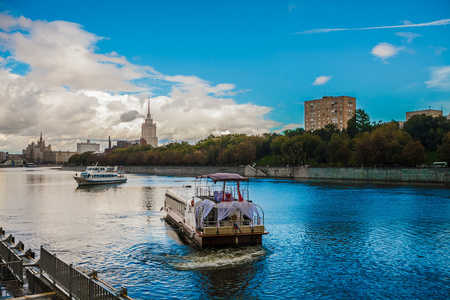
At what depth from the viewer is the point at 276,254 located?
97.6 feet

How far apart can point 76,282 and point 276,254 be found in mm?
18482

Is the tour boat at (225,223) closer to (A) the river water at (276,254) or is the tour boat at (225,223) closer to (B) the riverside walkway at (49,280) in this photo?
(A) the river water at (276,254)

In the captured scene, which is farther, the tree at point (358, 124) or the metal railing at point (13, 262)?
the tree at point (358, 124)

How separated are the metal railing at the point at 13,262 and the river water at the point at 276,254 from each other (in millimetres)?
6120

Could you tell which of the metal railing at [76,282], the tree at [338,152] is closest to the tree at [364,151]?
the tree at [338,152]

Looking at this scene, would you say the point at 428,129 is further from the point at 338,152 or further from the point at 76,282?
the point at 76,282

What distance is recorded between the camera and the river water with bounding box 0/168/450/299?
2233 cm

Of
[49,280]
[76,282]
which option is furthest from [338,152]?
[76,282]

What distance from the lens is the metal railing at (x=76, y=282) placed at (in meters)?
13.0

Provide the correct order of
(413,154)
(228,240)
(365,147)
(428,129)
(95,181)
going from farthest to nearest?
(428,129)
(365,147)
(95,181)
(413,154)
(228,240)

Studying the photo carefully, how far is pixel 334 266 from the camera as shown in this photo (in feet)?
87.6

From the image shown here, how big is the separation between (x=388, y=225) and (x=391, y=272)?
18014mm

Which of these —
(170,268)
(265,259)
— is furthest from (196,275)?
(265,259)

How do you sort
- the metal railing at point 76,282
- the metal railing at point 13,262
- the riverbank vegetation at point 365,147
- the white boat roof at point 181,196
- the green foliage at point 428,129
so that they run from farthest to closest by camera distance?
the green foliage at point 428,129, the riverbank vegetation at point 365,147, the white boat roof at point 181,196, the metal railing at point 13,262, the metal railing at point 76,282
